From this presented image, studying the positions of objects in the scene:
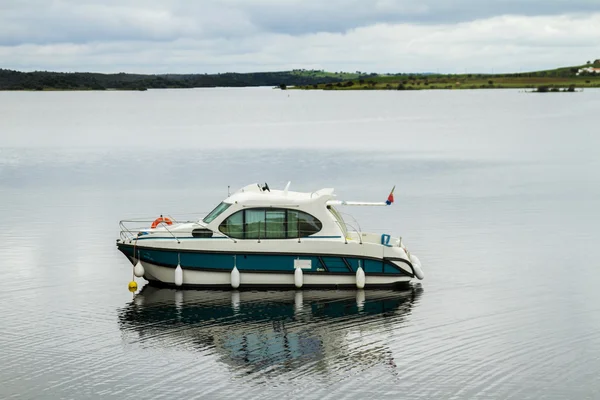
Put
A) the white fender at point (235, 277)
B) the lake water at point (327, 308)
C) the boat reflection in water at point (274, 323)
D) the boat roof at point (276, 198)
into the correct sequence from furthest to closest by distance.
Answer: the boat roof at point (276, 198)
the white fender at point (235, 277)
the boat reflection in water at point (274, 323)
the lake water at point (327, 308)

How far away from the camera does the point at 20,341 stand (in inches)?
1085

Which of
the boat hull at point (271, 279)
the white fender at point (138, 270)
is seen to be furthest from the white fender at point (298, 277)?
the white fender at point (138, 270)

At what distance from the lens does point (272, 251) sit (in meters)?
32.9

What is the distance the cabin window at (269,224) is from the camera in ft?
108

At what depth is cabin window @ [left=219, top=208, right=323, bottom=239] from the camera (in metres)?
33.1

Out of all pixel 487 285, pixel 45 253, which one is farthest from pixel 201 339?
pixel 45 253

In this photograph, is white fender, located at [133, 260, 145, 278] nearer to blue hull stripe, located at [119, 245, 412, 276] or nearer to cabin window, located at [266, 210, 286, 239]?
blue hull stripe, located at [119, 245, 412, 276]

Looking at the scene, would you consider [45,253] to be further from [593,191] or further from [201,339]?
[593,191]

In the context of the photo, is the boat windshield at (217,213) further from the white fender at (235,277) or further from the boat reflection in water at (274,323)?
the boat reflection in water at (274,323)

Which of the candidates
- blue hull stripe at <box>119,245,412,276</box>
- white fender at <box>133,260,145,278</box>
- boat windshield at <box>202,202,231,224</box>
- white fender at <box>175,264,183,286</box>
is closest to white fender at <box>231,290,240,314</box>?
blue hull stripe at <box>119,245,412,276</box>

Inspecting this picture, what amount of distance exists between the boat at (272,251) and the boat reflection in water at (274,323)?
490 millimetres

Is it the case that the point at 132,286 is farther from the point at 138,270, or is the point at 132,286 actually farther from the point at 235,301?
the point at 235,301

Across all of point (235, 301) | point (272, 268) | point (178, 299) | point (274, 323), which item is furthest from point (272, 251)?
point (274, 323)

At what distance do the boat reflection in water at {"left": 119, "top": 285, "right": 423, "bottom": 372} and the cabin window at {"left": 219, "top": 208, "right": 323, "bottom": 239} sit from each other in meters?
1.96
